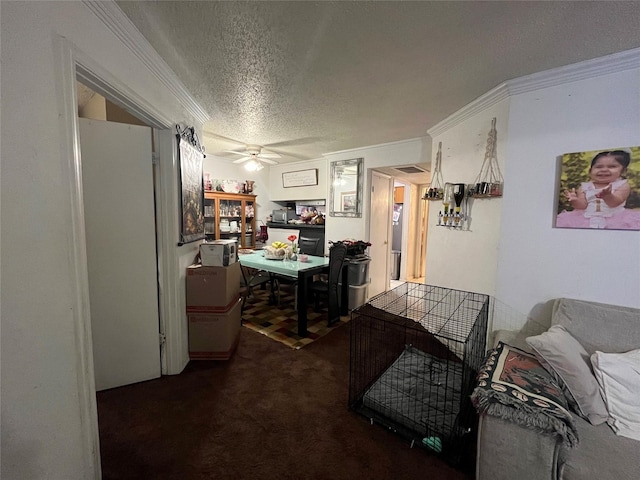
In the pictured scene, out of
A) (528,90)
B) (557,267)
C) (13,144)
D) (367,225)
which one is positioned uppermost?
(528,90)

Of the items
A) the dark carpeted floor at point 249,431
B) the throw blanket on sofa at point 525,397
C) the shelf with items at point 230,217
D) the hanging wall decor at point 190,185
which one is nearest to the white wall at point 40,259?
the dark carpeted floor at point 249,431

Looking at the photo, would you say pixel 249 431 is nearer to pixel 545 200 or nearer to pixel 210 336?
pixel 210 336

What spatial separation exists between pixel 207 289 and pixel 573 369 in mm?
2454

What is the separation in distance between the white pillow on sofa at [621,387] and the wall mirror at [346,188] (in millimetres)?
2821

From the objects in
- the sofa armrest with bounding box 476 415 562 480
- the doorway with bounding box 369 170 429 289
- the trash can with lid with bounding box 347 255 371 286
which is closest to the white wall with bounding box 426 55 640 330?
the sofa armrest with bounding box 476 415 562 480

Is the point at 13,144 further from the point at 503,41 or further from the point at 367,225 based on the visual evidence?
the point at 367,225

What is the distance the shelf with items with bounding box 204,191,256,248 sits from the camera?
434cm

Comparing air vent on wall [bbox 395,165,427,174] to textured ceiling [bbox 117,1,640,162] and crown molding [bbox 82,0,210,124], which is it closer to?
textured ceiling [bbox 117,1,640,162]

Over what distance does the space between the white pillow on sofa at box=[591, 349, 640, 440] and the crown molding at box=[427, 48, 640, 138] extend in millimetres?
1658

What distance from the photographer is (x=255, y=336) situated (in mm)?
2773

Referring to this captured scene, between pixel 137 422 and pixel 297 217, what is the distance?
3.77m

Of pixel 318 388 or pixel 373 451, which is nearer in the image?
pixel 373 451

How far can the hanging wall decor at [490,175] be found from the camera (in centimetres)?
201

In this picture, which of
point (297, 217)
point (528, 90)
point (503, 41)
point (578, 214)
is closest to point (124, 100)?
point (503, 41)
